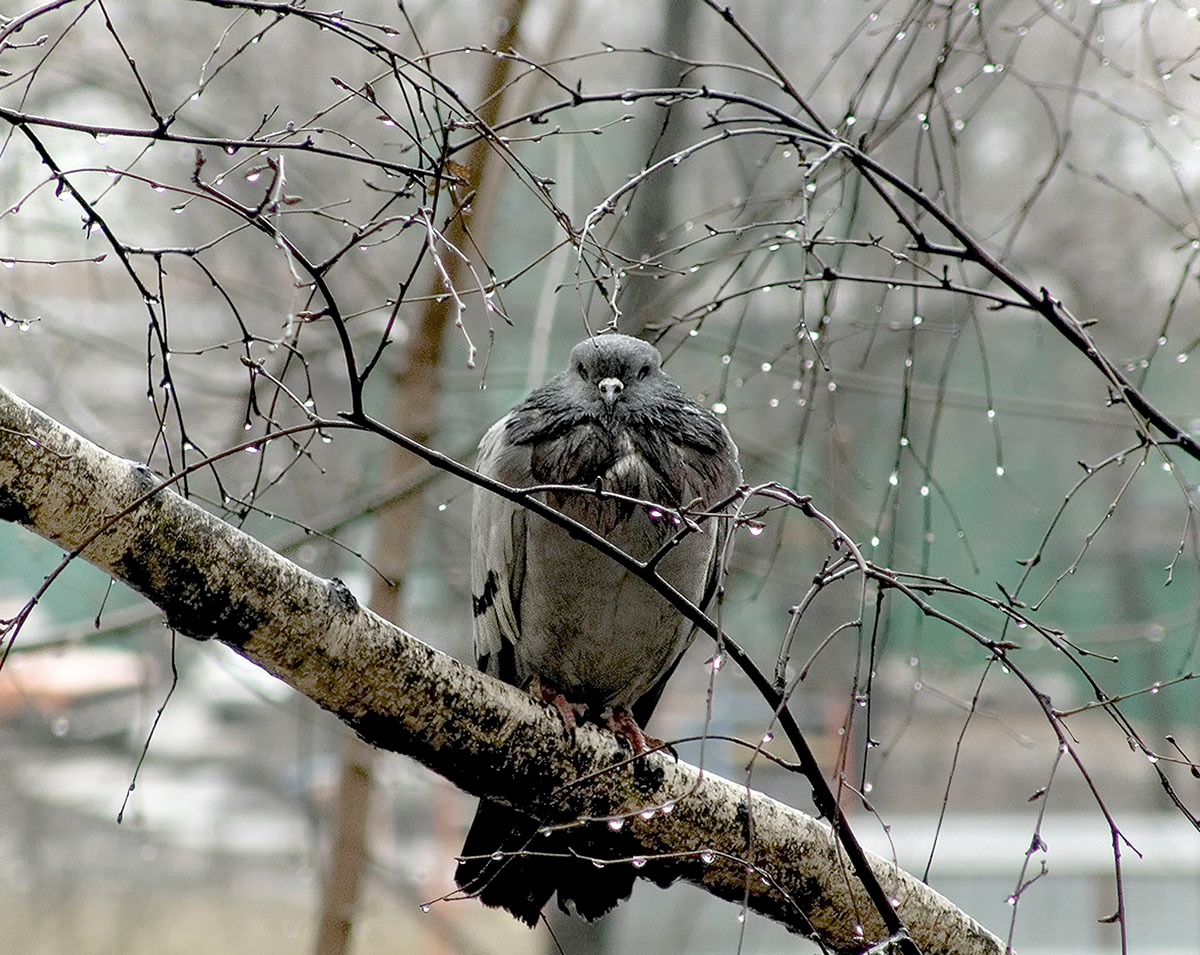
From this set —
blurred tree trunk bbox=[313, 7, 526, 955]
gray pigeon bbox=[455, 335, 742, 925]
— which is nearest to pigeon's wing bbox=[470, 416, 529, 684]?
gray pigeon bbox=[455, 335, 742, 925]

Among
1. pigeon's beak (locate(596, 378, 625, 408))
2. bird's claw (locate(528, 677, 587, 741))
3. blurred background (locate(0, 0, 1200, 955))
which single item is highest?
blurred background (locate(0, 0, 1200, 955))

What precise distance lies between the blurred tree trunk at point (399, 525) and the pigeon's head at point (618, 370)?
4.01 ft

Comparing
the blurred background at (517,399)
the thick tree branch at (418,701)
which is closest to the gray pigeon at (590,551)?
the thick tree branch at (418,701)

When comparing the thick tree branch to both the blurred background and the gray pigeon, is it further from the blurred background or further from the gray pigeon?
the blurred background

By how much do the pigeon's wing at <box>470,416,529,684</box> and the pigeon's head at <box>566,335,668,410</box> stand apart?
0.22m

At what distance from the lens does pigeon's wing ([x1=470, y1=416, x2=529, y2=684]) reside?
8.96ft

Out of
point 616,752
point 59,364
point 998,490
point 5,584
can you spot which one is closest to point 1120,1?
point 616,752

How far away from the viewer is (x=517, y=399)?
21.2ft

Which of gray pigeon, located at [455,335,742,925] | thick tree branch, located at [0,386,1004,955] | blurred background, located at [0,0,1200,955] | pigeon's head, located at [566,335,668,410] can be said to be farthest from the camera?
blurred background, located at [0,0,1200,955]

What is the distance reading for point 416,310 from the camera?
4523mm

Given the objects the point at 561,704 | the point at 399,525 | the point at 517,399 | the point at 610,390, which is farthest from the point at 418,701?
the point at 517,399

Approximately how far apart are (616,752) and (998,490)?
6.15 meters

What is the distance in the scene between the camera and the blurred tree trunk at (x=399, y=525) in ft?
13.3

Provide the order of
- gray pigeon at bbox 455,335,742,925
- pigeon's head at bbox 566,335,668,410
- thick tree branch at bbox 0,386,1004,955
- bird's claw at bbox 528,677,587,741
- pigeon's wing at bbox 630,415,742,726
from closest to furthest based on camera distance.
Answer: thick tree branch at bbox 0,386,1004,955 < bird's claw at bbox 528,677,587,741 < gray pigeon at bbox 455,335,742,925 < pigeon's wing at bbox 630,415,742,726 < pigeon's head at bbox 566,335,668,410
